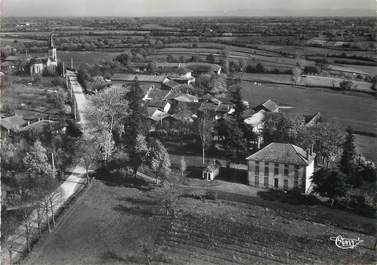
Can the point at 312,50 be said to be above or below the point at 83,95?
above

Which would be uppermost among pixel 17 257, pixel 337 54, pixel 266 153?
pixel 337 54

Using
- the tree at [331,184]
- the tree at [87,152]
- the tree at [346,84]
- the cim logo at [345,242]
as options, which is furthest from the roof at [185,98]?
the cim logo at [345,242]

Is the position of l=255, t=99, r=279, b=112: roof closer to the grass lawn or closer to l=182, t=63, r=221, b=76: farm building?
the grass lawn

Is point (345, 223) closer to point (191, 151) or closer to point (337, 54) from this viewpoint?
point (191, 151)

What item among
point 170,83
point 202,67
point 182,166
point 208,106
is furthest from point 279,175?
point 202,67

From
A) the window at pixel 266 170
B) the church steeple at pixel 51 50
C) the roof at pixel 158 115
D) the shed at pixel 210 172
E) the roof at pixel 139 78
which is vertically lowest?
the shed at pixel 210 172

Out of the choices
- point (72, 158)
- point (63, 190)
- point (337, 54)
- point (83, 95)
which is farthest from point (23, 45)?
point (337, 54)

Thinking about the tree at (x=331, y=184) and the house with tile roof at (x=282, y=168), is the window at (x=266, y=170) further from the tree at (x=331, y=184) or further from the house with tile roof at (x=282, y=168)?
the tree at (x=331, y=184)

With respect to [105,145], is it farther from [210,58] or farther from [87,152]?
[210,58]
